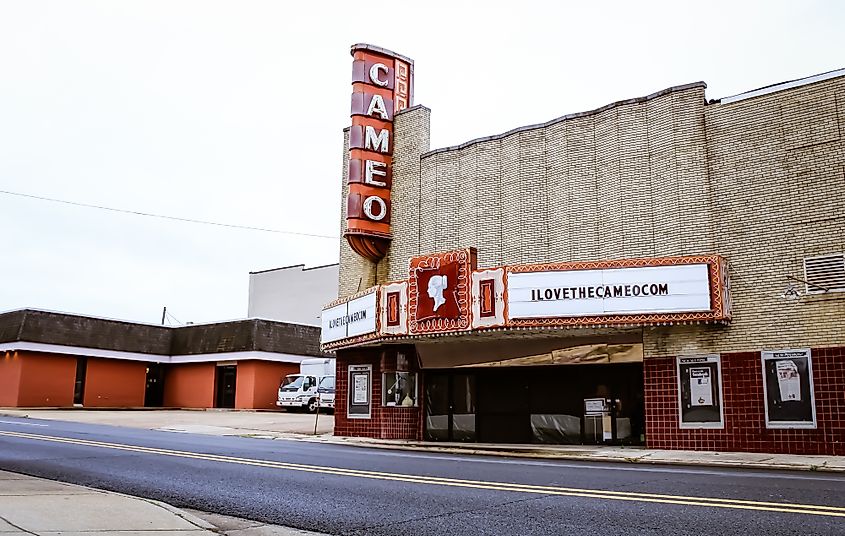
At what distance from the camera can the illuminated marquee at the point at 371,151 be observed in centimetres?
2498

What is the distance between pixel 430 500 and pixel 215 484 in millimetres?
3453

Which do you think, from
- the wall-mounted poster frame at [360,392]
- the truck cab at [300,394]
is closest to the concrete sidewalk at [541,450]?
the wall-mounted poster frame at [360,392]

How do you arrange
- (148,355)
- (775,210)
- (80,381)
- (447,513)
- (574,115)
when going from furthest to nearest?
(148,355), (80,381), (574,115), (775,210), (447,513)

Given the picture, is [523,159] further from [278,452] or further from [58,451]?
[58,451]

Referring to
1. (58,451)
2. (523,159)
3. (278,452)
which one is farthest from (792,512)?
(523,159)

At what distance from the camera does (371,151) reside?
25359 mm

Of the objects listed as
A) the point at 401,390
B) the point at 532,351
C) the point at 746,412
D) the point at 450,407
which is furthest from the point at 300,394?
the point at 746,412

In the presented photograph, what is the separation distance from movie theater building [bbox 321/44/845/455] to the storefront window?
2.4 inches

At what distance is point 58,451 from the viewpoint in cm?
1603

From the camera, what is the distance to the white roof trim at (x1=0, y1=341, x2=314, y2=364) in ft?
134

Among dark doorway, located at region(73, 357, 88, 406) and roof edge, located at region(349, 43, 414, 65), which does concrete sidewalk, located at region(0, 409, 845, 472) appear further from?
dark doorway, located at region(73, 357, 88, 406)

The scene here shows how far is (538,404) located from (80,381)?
2971 centimetres

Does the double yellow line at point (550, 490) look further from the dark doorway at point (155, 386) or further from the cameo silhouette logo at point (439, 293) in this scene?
the dark doorway at point (155, 386)

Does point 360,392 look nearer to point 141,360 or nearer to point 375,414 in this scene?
point 375,414
